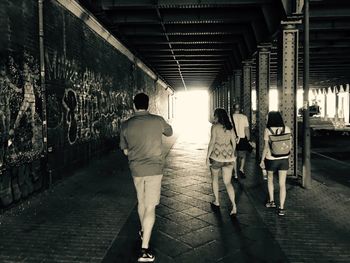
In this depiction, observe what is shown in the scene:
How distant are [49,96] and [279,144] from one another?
4543 mm

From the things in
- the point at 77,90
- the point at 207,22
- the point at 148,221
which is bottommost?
the point at 148,221

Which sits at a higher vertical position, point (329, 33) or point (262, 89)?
point (329, 33)

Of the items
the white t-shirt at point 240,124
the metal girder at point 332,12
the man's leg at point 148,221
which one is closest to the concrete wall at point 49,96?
the man's leg at point 148,221

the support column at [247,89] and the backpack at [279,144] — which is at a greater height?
the support column at [247,89]

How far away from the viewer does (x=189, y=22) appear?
10.4m

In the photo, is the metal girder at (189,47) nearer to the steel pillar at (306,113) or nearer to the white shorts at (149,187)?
the steel pillar at (306,113)

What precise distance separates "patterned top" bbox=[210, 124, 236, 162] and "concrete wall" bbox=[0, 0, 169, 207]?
10.5ft

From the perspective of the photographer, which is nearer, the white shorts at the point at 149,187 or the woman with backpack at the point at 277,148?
the white shorts at the point at 149,187

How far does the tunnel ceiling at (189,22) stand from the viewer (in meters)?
8.70

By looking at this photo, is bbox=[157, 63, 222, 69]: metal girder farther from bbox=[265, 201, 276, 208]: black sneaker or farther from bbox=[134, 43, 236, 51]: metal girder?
bbox=[265, 201, 276, 208]: black sneaker

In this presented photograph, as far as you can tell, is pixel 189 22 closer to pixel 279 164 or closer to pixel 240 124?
pixel 240 124

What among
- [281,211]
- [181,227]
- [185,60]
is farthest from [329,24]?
[181,227]

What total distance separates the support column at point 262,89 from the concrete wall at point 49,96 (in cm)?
501

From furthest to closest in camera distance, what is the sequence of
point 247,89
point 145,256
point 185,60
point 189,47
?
point 185,60 → point 189,47 → point 247,89 → point 145,256
